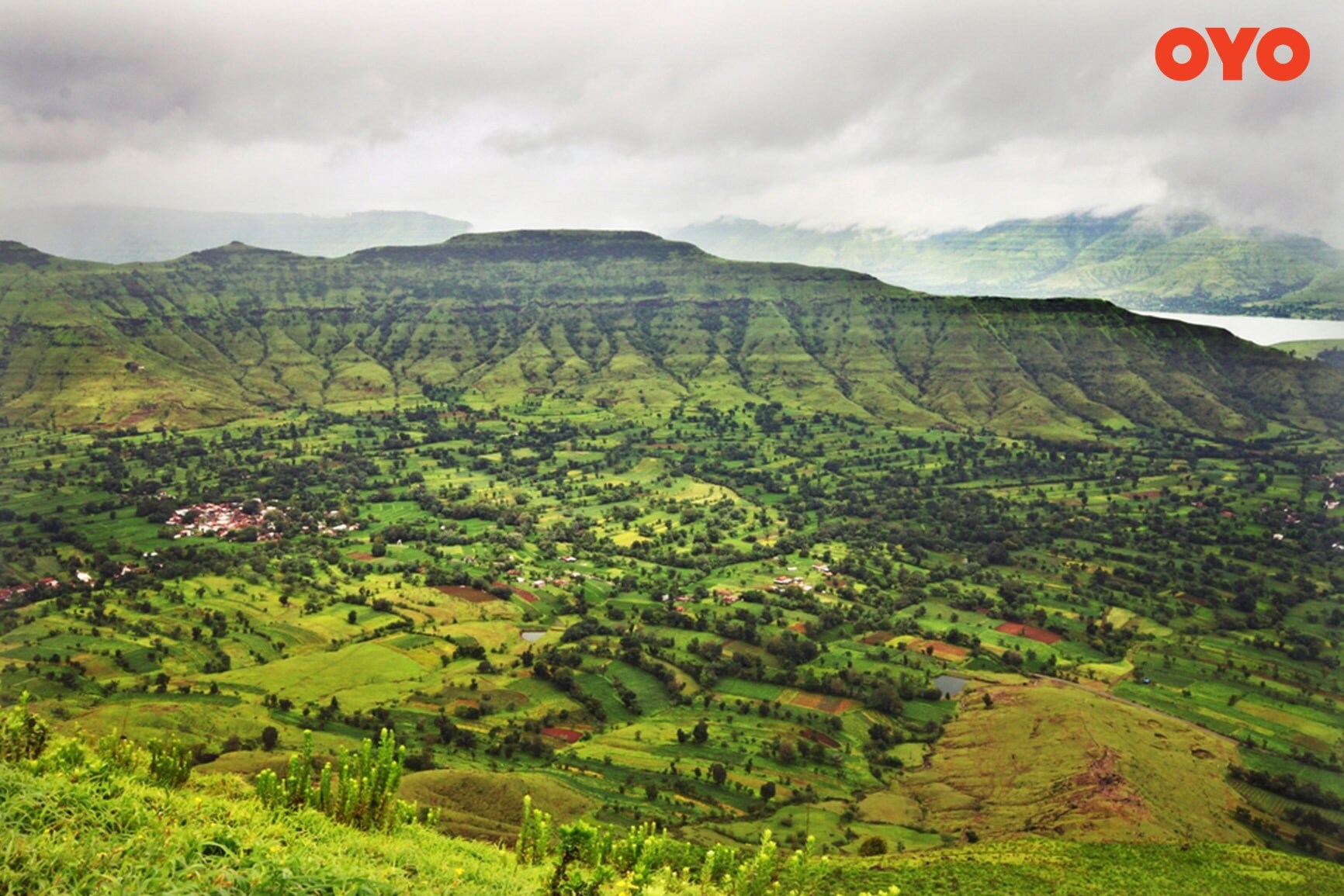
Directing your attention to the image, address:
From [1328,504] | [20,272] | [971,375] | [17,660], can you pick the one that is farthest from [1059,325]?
[20,272]

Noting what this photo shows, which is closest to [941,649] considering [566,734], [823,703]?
[823,703]

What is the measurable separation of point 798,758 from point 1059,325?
180019 millimetres

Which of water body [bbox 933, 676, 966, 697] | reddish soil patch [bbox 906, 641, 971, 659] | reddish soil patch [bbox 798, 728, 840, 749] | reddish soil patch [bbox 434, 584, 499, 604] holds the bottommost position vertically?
reddish soil patch [bbox 798, 728, 840, 749]

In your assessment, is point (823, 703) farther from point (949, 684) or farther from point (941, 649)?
point (941, 649)

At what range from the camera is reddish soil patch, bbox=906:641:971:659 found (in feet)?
234

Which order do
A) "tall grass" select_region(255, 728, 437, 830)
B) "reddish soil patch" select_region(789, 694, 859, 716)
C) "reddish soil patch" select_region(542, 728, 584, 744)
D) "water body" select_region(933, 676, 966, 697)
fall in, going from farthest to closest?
1. "water body" select_region(933, 676, 966, 697)
2. "reddish soil patch" select_region(789, 694, 859, 716)
3. "reddish soil patch" select_region(542, 728, 584, 744)
4. "tall grass" select_region(255, 728, 437, 830)

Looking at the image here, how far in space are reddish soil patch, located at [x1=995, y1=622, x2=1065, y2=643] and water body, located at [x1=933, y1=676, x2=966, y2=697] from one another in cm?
1354

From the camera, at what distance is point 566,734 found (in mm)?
57531

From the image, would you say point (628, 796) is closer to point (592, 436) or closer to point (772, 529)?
point (772, 529)

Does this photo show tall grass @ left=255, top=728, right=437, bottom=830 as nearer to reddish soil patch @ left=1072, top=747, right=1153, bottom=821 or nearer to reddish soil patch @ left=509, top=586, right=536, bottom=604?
reddish soil patch @ left=1072, top=747, right=1153, bottom=821

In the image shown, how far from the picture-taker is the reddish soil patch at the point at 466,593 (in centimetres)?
8300

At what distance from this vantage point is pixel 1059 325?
193750 millimetres

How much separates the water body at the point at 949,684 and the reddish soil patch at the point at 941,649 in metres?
4.05

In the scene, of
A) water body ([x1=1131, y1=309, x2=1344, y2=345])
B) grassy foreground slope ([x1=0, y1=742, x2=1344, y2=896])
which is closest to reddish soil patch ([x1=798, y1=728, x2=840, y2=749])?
grassy foreground slope ([x1=0, y1=742, x2=1344, y2=896])
